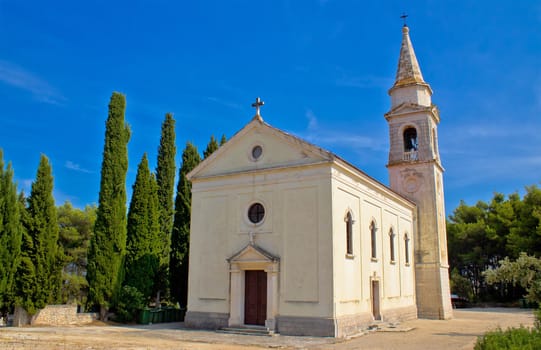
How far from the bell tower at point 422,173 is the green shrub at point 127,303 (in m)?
16.5

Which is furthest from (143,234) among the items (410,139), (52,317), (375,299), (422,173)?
(410,139)

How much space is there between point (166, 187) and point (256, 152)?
371 inches

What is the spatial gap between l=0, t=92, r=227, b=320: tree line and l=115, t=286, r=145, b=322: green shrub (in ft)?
0.16

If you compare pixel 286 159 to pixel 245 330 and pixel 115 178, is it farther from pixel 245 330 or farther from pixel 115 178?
pixel 115 178

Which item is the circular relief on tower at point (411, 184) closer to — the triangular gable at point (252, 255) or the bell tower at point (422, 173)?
the bell tower at point (422, 173)

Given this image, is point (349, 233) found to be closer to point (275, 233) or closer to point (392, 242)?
point (275, 233)

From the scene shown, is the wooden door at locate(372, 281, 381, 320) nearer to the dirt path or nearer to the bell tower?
the dirt path

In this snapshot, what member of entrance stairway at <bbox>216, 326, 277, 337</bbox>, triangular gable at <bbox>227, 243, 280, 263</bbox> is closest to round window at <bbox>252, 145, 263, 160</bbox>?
triangular gable at <bbox>227, 243, 280, 263</bbox>

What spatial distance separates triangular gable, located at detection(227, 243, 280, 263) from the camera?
65.2 ft

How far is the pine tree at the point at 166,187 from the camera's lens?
2802 cm

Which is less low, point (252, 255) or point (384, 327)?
point (252, 255)

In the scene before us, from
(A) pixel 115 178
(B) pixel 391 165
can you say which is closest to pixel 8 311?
(A) pixel 115 178

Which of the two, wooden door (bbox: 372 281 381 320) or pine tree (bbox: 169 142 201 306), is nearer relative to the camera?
wooden door (bbox: 372 281 381 320)

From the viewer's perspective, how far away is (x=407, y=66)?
32.9m
